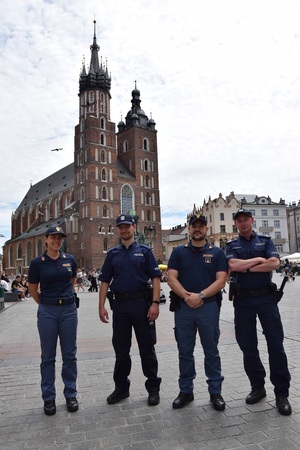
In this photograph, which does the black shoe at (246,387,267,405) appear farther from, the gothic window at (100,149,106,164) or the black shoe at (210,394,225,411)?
the gothic window at (100,149,106,164)

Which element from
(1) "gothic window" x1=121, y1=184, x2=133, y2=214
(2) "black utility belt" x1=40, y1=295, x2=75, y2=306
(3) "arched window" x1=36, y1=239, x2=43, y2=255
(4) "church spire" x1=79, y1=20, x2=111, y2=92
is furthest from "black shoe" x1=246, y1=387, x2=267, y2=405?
(4) "church spire" x1=79, y1=20, x2=111, y2=92

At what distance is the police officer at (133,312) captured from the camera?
408 centimetres

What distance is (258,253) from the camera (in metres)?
4.07

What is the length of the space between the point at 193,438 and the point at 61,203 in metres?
68.6

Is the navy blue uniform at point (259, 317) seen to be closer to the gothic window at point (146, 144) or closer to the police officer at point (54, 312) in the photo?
the police officer at point (54, 312)

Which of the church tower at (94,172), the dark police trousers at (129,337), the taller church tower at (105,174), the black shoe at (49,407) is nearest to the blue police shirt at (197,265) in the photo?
the dark police trousers at (129,337)

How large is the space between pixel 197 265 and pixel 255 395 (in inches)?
58.2

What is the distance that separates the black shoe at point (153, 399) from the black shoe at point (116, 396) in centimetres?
34

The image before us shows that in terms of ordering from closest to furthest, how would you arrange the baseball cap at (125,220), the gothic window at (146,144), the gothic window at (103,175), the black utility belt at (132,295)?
the black utility belt at (132,295) → the baseball cap at (125,220) → the gothic window at (103,175) → the gothic window at (146,144)

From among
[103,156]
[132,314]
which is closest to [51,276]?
[132,314]

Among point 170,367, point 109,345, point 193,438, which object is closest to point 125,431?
point 193,438

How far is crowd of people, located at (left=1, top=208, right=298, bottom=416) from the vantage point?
152 inches

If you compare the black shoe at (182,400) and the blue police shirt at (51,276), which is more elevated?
the blue police shirt at (51,276)

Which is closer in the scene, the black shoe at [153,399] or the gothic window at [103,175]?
the black shoe at [153,399]
